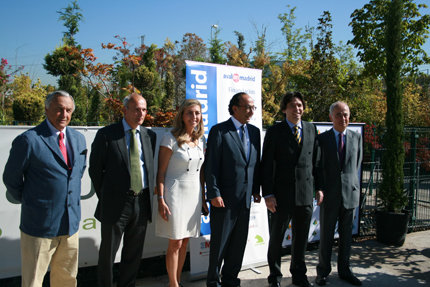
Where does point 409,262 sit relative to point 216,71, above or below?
below

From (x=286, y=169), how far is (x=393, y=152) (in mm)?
2950

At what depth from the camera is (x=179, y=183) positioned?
3135 mm

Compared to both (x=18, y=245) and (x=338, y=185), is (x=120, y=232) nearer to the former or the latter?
(x=18, y=245)

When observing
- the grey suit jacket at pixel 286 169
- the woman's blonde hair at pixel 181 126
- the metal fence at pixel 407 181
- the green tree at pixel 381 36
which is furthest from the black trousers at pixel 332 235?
the green tree at pixel 381 36

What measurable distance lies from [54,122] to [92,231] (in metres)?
1.41

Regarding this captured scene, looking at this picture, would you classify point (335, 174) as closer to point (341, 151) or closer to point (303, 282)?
point (341, 151)

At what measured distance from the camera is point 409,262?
4512mm

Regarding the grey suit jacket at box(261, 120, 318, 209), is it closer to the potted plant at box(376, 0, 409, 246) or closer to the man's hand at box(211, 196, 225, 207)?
the man's hand at box(211, 196, 225, 207)

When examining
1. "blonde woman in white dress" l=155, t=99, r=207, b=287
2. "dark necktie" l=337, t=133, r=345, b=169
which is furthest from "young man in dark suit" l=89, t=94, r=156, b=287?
"dark necktie" l=337, t=133, r=345, b=169

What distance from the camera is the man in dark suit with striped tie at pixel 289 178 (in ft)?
11.1

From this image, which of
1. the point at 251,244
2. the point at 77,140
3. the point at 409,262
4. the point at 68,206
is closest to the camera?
the point at 68,206

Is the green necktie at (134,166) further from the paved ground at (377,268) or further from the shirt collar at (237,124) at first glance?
the paved ground at (377,268)

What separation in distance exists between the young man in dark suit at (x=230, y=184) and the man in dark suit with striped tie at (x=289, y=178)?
196mm

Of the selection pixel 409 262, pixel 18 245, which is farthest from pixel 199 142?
pixel 409 262
